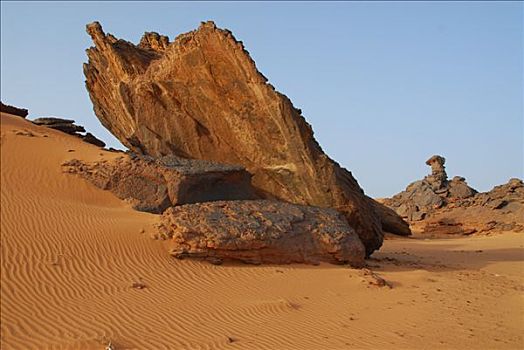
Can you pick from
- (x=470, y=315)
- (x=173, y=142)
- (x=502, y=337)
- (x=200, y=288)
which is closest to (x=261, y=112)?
(x=173, y=142)

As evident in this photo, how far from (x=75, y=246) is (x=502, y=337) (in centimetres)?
745

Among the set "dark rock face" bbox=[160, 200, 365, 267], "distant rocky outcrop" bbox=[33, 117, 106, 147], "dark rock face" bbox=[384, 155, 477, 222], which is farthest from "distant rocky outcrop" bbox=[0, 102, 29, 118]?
"dark rock face" bbox=[384, 155, 477, 222]

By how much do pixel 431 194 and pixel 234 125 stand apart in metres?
23.0

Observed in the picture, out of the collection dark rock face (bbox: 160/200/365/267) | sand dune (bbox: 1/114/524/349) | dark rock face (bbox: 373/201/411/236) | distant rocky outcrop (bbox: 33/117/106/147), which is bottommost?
sand dune (bbox: 1/114/524/349)

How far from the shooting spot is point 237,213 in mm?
11797

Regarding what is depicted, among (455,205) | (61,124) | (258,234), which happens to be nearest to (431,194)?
(455,205)

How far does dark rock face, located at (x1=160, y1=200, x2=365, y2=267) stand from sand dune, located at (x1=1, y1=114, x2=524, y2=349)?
1.19 feet

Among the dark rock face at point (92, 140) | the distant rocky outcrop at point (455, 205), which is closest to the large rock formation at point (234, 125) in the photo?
the dark rock face at point (92, 140)

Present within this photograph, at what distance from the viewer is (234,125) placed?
15906 mm

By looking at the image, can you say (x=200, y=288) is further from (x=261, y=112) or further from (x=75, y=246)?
(x=261, y=112)

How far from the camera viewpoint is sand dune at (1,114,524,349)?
282 inches

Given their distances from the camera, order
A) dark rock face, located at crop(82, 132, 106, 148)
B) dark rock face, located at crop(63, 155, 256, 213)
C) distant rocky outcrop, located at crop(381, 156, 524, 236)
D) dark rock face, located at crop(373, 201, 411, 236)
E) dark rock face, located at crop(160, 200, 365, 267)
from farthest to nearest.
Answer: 1. distant rocky outcrop, located at crop(381, 156, 524, 236)
2. dark rock face, located at crop(373, 201, 411, 236)
3. dark rock face, located at crop(82, 132, 106, 148)
4. dark rock face, located at crop(63, 155, 256, 213)
5. dark rock face, located at crop(160, 200, 365, 267)

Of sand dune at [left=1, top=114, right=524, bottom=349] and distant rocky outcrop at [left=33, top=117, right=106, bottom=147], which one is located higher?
distant rocky outcrop at [left=33, top=117, right=106, bottom=147]

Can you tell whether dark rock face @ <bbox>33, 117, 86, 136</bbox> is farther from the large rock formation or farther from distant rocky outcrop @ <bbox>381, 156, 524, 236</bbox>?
distant rocky outcrop @ <bbox>381, 156, 524, 236</bbox>
